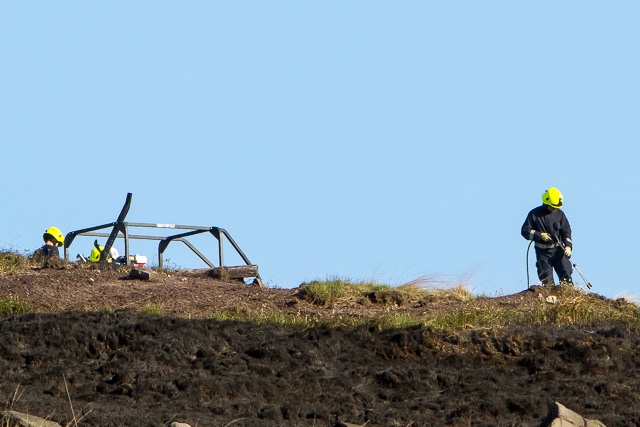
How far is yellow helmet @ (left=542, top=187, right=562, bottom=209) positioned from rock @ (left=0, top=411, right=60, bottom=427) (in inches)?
461

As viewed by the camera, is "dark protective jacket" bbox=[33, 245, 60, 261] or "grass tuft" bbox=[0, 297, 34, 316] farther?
"dark protective jacket" bbox=[33, 245, 60, 261]

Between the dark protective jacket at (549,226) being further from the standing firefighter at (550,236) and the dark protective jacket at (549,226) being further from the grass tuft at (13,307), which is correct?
the grass tuft at (13,307)

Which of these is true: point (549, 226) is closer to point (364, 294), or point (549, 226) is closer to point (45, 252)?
point (364, 294)

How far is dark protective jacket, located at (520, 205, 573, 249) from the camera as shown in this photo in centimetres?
1656

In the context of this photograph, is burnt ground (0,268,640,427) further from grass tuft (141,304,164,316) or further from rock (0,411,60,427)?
grass tuft (141,304,164,316)

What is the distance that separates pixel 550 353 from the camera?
900cm

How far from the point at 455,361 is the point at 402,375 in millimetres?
1021

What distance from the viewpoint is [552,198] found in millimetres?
16859

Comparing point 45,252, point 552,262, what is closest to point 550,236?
point 552,262

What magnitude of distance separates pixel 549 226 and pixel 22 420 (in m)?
11.7

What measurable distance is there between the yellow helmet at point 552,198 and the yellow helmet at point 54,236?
7.52 m

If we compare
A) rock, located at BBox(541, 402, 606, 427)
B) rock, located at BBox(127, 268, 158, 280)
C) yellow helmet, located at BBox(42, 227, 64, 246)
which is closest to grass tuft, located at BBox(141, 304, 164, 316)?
rock, located at BBox(127, 268, 158, 280)

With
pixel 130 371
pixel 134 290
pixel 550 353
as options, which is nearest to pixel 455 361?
pixel 550 353

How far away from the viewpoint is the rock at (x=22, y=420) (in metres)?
6.10
